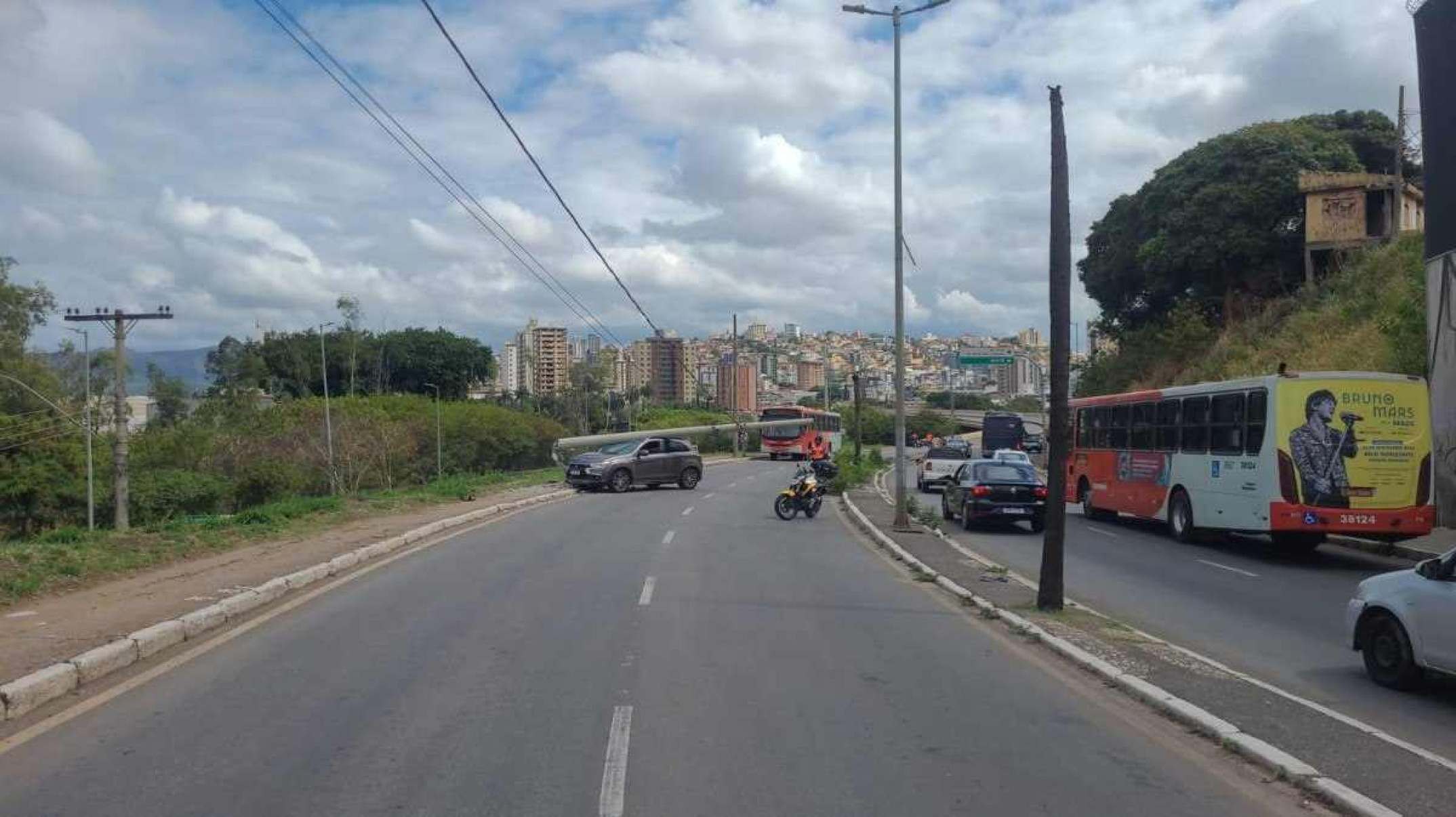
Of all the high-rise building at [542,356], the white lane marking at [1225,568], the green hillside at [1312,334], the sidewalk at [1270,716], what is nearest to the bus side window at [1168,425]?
the white lane marking at [1225,568]

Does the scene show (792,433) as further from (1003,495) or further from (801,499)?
(1003,495)

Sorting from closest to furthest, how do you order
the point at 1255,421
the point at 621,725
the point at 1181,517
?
the point at 621,725 < the point at 1255,421 < the point at 1181,517

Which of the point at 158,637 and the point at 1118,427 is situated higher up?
the point at 1118,427

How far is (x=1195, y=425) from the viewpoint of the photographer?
71.3ft

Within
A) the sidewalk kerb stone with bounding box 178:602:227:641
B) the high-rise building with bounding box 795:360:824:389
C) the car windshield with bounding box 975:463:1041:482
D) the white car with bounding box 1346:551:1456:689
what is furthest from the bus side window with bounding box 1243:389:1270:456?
the high-rise building with bounding box 795:360:824:389

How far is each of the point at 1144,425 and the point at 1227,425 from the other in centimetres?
424

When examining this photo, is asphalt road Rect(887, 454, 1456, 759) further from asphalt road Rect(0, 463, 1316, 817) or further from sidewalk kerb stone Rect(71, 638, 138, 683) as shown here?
sidewalk kerb stone Rect(71, 638, 138, 683)

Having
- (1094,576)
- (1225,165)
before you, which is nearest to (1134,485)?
(1094,576)

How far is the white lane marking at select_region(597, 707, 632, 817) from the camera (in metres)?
5.96

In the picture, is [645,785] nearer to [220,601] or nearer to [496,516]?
[220,601]

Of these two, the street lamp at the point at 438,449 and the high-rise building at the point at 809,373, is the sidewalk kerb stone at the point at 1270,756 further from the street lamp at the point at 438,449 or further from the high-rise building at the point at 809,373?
the high-rise building at the point at 809,373

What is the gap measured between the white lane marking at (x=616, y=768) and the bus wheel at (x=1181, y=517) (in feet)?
55.4

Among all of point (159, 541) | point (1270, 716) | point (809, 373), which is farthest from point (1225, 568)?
point (809, 373)

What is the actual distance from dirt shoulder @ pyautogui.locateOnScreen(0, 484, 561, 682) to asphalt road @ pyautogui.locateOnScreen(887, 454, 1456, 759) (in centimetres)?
981
